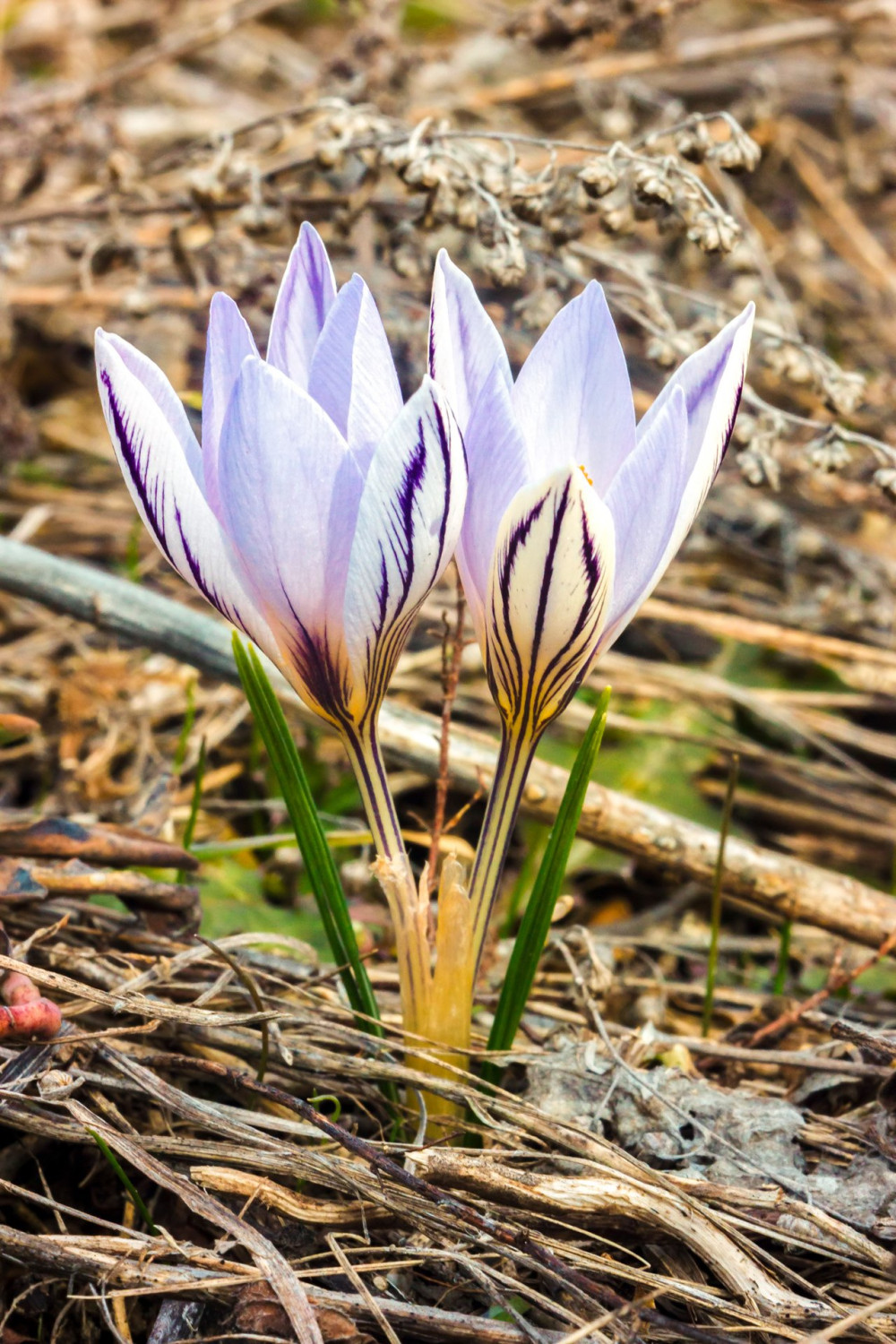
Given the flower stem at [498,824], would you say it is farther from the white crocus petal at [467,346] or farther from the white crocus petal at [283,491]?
the white crocus petal at [467,346]

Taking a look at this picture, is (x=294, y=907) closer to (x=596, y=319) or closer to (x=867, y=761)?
(x=596, y=319)

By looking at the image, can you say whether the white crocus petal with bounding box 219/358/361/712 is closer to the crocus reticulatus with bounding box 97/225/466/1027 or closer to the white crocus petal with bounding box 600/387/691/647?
the crocus reticulatus with bounding box 97/225/466/1027

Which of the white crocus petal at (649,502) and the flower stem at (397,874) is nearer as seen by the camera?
the white crocus petal at (649,502)

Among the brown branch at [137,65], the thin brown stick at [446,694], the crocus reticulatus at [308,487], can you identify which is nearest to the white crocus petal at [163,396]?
the crocus reticulatus at [308,487]

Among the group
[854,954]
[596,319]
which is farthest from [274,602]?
[854,954]

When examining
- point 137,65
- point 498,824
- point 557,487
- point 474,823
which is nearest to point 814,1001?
point 498,824

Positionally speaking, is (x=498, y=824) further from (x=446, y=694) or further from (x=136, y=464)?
(x=136, y=464)

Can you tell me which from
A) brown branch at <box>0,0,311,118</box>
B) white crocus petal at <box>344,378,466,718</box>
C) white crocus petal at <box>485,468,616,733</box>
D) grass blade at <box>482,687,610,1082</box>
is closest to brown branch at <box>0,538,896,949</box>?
grass blade at <box>482,687,610,1082</box>
